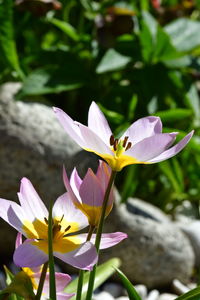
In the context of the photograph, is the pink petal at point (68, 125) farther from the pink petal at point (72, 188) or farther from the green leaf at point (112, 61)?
the green leaf at point (112, 61)

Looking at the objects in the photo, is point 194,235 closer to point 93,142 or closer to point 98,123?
point 98,123

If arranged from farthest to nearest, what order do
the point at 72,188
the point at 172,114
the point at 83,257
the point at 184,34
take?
the point at 184,34
the point at 172,114
the point at 72,188
the point at 83,257

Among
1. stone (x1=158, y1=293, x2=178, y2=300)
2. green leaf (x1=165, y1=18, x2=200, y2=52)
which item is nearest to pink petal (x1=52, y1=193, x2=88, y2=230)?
stone (x1=158, y1=293, x2=178, y2=300)

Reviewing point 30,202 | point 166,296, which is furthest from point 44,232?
point 166,296

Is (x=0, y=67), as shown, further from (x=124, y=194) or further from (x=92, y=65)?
(x=124, y=194)

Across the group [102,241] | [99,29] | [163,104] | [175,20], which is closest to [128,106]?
[163,104]

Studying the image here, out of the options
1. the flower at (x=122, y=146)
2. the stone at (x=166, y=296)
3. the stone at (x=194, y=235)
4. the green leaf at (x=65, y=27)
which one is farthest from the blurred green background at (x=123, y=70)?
the flower at (x=122, y=146)

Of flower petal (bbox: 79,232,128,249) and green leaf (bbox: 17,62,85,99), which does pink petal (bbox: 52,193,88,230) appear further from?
green leaf (bbox: 17,62,85,99)
